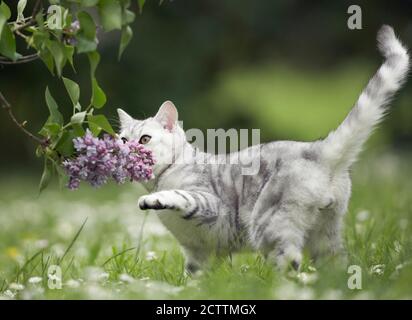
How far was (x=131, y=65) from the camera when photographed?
652 centimetres

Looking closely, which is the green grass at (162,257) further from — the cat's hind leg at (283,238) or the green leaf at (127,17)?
the green leaf at (127,17)

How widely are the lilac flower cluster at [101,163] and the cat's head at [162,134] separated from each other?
44cm

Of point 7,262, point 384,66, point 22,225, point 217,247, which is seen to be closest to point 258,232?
point 217,247

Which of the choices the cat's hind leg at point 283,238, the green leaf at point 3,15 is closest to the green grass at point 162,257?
the cat's hind leg at point 283,238

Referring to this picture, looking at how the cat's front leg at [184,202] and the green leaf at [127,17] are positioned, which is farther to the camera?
the cat's front leg at [184,202]

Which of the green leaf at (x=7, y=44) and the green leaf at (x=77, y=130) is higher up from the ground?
the green leaf at (x=7, y=44)

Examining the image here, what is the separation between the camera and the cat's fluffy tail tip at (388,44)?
7.91 ft

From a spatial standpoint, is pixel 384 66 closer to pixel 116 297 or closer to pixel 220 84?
pixel 116 297

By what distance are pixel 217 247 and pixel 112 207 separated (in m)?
2.53

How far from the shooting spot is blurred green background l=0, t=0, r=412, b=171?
6484mm

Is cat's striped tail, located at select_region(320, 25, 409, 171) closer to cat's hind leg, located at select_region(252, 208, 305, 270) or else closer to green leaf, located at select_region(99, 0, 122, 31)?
cat's hind leg, located at select_region(252, 208, 305, 270)

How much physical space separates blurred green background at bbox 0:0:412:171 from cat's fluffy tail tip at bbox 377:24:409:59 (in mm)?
3601

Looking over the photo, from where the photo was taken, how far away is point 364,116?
2.34 m

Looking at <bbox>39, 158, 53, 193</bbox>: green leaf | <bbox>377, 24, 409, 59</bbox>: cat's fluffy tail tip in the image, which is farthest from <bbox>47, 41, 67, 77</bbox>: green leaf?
<bbox>377, 24, 409, 59</bbox>: cat's fluffy tail tip
